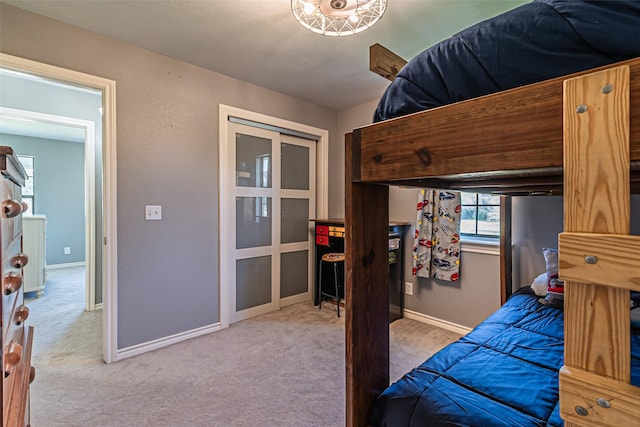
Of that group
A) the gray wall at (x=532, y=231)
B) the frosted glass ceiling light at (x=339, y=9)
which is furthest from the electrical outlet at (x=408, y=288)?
the frosted glass ceiling light at (x=339, y=9)

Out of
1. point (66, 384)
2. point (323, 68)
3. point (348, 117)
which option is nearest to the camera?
point (66, 384)

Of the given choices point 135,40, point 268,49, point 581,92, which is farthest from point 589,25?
point 135,40

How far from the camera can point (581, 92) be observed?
1.51 ft

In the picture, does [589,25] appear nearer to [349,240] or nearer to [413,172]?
[413,172]

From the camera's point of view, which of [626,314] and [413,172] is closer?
[626,314]

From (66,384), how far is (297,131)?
111 inches

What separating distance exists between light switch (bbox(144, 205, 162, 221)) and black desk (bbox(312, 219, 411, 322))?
62.8 inches

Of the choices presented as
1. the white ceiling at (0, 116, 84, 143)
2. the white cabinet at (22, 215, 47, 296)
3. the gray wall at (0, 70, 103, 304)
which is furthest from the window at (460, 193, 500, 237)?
the white ceiling at (0, 116, 84, 143)

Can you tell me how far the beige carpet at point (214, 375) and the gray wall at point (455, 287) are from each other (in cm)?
20

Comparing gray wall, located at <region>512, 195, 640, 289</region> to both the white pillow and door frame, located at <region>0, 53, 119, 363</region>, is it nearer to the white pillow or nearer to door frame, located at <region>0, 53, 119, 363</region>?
the white pillow

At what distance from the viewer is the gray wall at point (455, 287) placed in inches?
96.2

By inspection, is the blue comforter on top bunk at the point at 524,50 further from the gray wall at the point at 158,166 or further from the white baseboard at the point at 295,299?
the white baseboard at the point at 295,299

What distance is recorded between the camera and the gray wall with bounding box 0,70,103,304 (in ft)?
9.50

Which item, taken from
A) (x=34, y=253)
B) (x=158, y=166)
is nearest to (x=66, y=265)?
(x=34, y=253)
